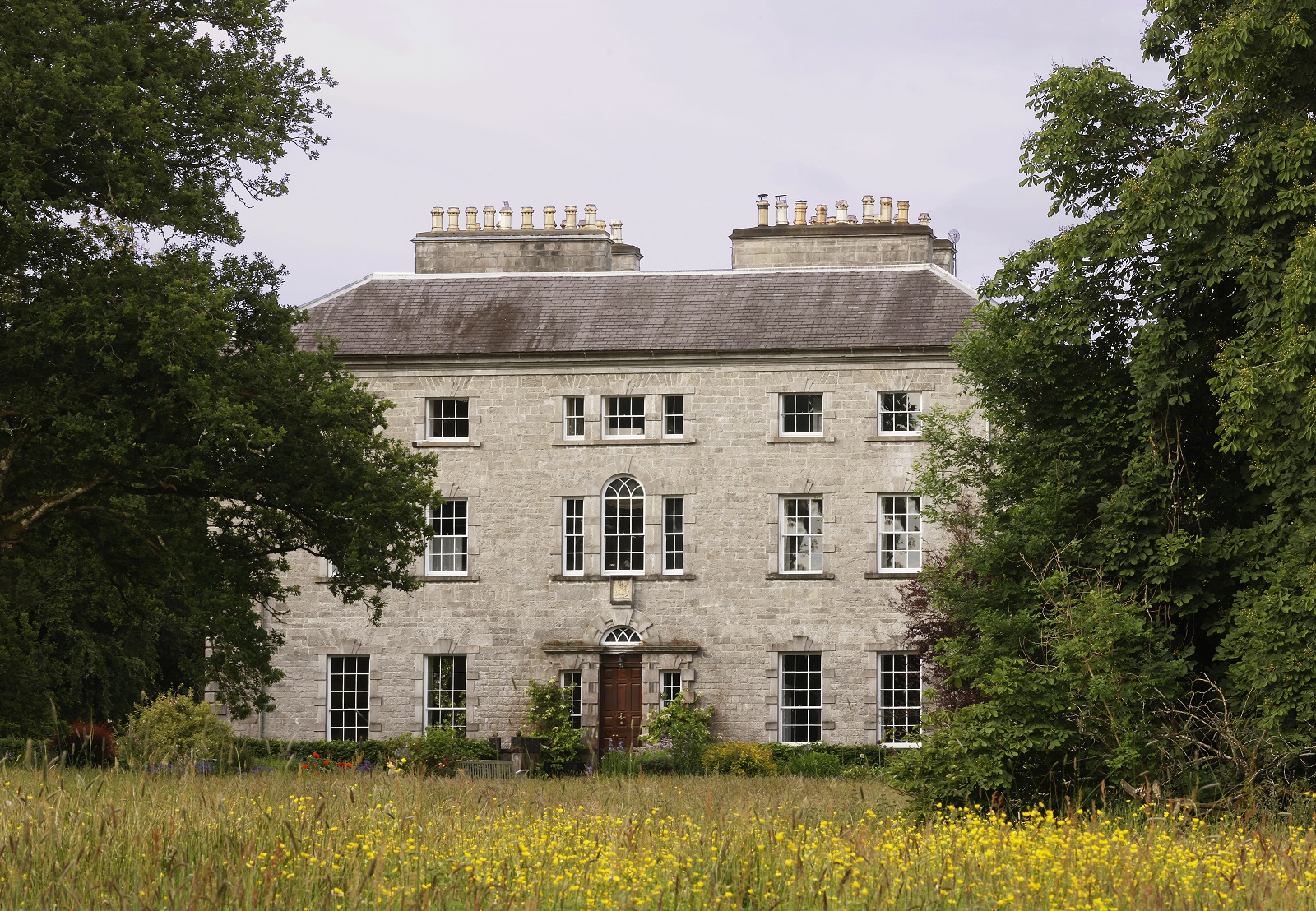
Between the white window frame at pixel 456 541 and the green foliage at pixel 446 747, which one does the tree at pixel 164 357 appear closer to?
the green foliage at pixel 446 747

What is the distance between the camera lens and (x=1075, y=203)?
15891mm

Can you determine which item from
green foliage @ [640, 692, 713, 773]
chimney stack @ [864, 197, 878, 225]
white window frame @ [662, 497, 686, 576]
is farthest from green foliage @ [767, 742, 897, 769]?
chimney stack @ [864, 197, 878, 225]

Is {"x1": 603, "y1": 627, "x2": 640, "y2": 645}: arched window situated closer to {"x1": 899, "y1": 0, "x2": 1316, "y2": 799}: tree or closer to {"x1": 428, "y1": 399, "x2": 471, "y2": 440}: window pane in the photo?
{"x1": 428, "y1": 399, "x2": 471, "y2": 440}: window pane

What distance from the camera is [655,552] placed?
31.5 m

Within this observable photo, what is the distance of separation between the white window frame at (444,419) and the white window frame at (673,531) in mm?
4977

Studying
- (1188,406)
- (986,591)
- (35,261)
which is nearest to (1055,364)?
(1188,406)

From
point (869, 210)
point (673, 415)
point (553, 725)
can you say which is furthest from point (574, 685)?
point (869, 210)

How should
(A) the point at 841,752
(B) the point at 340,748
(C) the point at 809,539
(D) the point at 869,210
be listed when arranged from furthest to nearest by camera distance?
(D) the point at 869,210 → (C) the point at 809,539 → (B) the point at 340,748 → (A) the point at 841,752

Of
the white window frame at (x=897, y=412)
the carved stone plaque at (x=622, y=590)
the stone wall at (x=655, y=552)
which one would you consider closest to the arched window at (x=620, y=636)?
the stone wall at (x=655, y=552)

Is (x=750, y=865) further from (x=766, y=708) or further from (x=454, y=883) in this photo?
(x=766, y=708)

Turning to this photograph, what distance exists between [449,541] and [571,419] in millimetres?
3959

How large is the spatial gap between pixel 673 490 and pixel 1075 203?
1673 centimetres

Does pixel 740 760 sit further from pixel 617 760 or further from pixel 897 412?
pixel 897 412

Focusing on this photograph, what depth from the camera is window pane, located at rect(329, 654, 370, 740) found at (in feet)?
104
